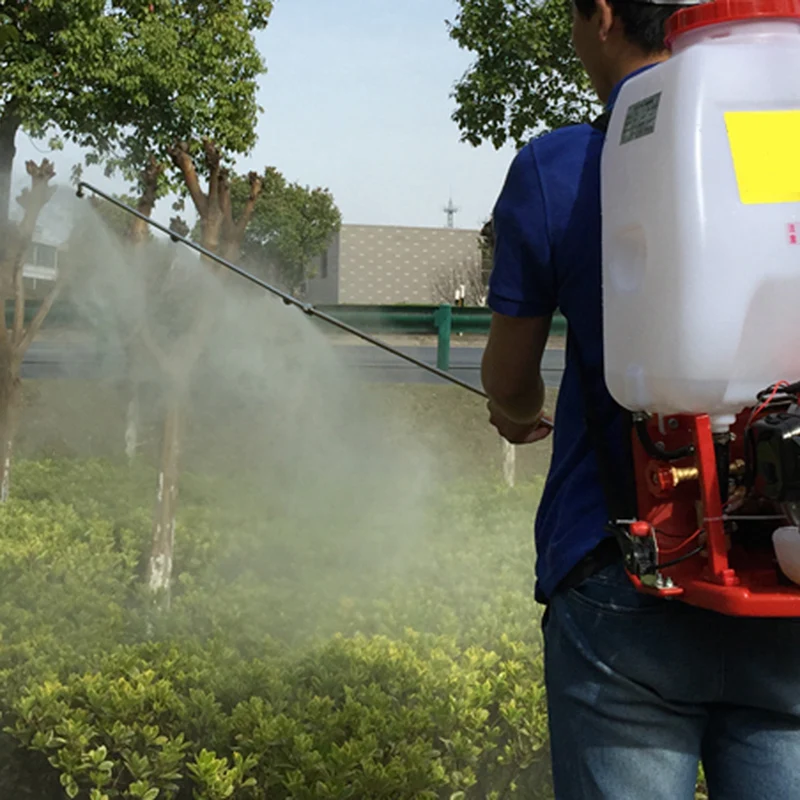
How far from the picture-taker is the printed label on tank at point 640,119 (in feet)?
3.87

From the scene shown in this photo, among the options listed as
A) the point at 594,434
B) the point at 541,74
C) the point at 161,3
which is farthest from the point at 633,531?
the point at 161,3

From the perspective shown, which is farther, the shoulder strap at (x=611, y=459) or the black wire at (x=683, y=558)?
the shoulder strap at (x=611, y=459)

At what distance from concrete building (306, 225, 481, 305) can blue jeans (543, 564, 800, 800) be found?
129 feet

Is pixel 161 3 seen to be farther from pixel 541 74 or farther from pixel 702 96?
pixel 702 96

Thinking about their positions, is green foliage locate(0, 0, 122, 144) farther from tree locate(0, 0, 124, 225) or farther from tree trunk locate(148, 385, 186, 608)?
tree trunk locate(148, 385, 186, 608)

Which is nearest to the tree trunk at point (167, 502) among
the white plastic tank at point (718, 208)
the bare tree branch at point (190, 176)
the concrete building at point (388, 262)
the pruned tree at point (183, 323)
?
the pruned tree at point (183, 323)

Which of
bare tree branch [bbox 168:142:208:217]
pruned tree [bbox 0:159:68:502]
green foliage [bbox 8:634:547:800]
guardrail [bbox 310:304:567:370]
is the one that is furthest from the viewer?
guardrail [bbox 310:304:567:370]

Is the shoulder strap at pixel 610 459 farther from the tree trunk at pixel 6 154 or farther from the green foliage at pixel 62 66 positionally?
the green foliage at pixel 62 66

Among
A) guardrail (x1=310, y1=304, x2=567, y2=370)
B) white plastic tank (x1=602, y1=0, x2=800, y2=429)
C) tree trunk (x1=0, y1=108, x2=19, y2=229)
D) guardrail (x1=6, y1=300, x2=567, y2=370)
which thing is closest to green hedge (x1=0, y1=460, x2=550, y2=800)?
white plastic tank (x1=602, y1=0, x2=800, y2=429)

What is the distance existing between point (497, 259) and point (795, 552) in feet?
1.63

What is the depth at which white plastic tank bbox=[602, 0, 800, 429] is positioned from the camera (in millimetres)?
1138

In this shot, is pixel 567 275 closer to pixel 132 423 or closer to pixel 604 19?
pixel 604 19

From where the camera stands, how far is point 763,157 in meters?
1.15

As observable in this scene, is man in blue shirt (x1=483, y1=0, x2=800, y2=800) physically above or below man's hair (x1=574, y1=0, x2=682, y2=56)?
below
